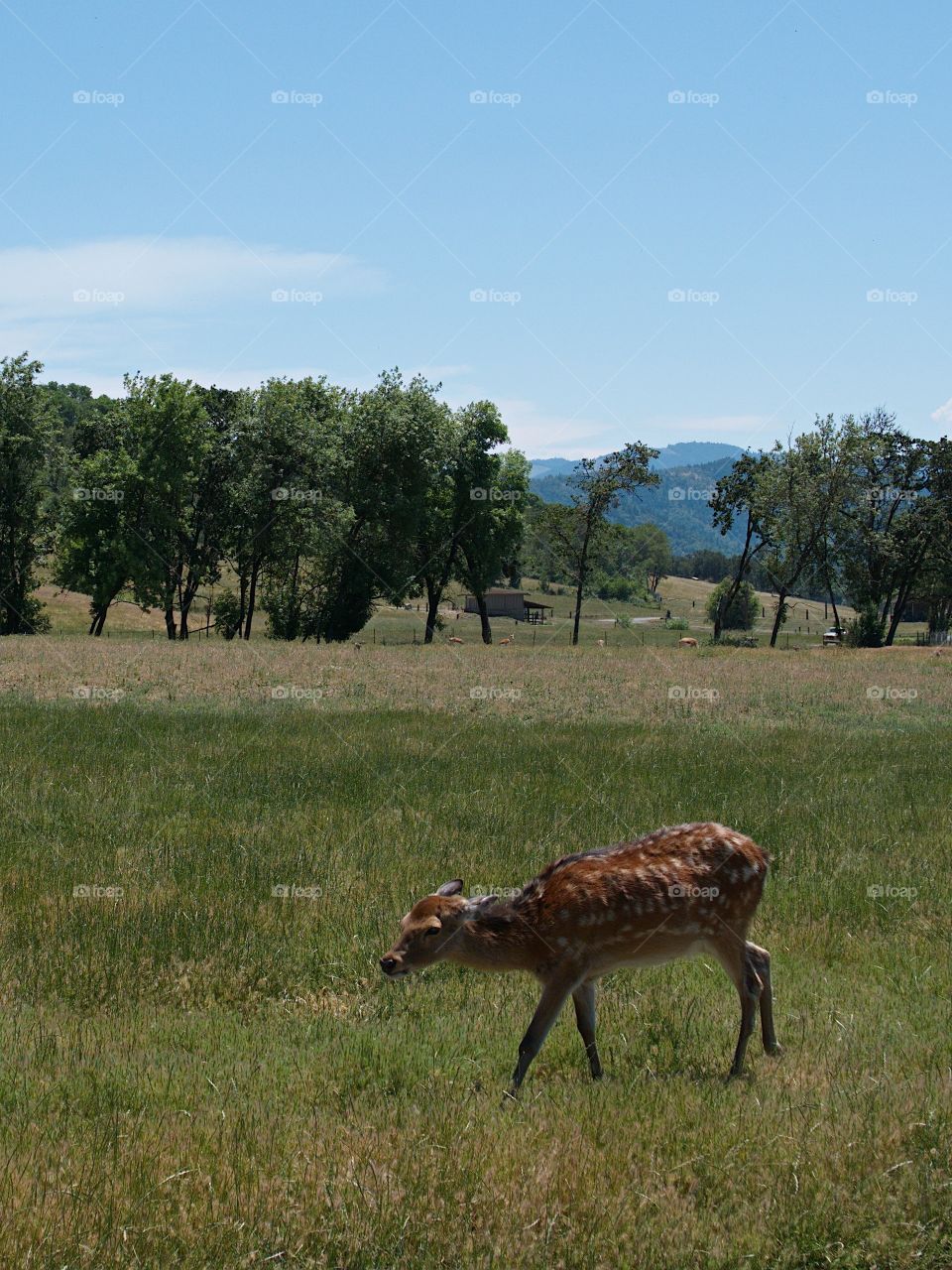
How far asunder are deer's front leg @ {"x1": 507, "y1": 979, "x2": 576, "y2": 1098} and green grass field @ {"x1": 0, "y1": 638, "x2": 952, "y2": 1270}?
0.18 metres

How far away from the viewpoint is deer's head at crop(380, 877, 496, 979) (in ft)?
25.3

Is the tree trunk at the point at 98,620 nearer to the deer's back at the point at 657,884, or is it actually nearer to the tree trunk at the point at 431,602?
the tree trunk at the point at 431,602

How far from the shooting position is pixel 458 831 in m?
16.4

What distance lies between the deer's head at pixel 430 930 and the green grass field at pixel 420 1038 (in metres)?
0.95

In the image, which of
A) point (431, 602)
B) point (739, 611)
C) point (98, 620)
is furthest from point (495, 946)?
point (739, 611)

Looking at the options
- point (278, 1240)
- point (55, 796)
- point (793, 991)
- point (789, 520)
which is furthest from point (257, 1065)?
point (789, 520)

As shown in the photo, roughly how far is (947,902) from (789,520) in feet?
238

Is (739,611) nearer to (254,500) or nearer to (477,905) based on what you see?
(254,500)

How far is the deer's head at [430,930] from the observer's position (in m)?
7.72

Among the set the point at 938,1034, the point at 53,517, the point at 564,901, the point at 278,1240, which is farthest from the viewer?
the point at 53,517

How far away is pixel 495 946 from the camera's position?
26.3ft

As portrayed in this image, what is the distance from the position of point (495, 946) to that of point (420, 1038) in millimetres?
1524

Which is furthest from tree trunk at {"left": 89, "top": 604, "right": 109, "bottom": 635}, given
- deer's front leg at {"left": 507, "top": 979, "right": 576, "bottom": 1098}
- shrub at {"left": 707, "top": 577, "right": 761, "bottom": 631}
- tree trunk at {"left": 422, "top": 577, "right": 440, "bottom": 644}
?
shrub at {"left": 707, "top": 577, "right": 761, "bottom": 631}

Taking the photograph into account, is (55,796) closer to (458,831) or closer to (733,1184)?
(458,831)
